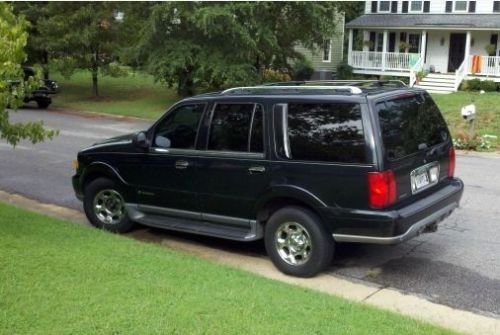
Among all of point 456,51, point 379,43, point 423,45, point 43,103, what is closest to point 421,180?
point 43,103

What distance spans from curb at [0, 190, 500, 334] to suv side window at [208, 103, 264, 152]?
1.22 meters

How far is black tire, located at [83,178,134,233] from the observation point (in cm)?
756

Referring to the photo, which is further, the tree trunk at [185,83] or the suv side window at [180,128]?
the tree trunk at [185,83]

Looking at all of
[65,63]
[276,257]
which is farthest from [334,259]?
[65,63]

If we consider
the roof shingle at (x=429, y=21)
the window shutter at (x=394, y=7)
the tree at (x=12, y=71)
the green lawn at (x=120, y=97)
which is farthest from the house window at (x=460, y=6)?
the tree at (x=12, y=71)

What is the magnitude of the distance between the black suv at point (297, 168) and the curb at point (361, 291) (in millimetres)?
210

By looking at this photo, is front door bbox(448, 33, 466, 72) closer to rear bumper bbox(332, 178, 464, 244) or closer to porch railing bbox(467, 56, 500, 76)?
porch railing bbox(467, 56, 500, 76)

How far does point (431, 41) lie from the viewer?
114ft

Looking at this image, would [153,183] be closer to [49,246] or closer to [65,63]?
[49,246]

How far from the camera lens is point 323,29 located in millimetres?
26141

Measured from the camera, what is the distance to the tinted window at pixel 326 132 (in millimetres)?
5582

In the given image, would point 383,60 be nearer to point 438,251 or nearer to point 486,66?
point 486,66

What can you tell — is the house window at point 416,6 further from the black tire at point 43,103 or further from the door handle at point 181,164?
the door handle at point 181,164

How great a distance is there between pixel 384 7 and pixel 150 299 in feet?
114
